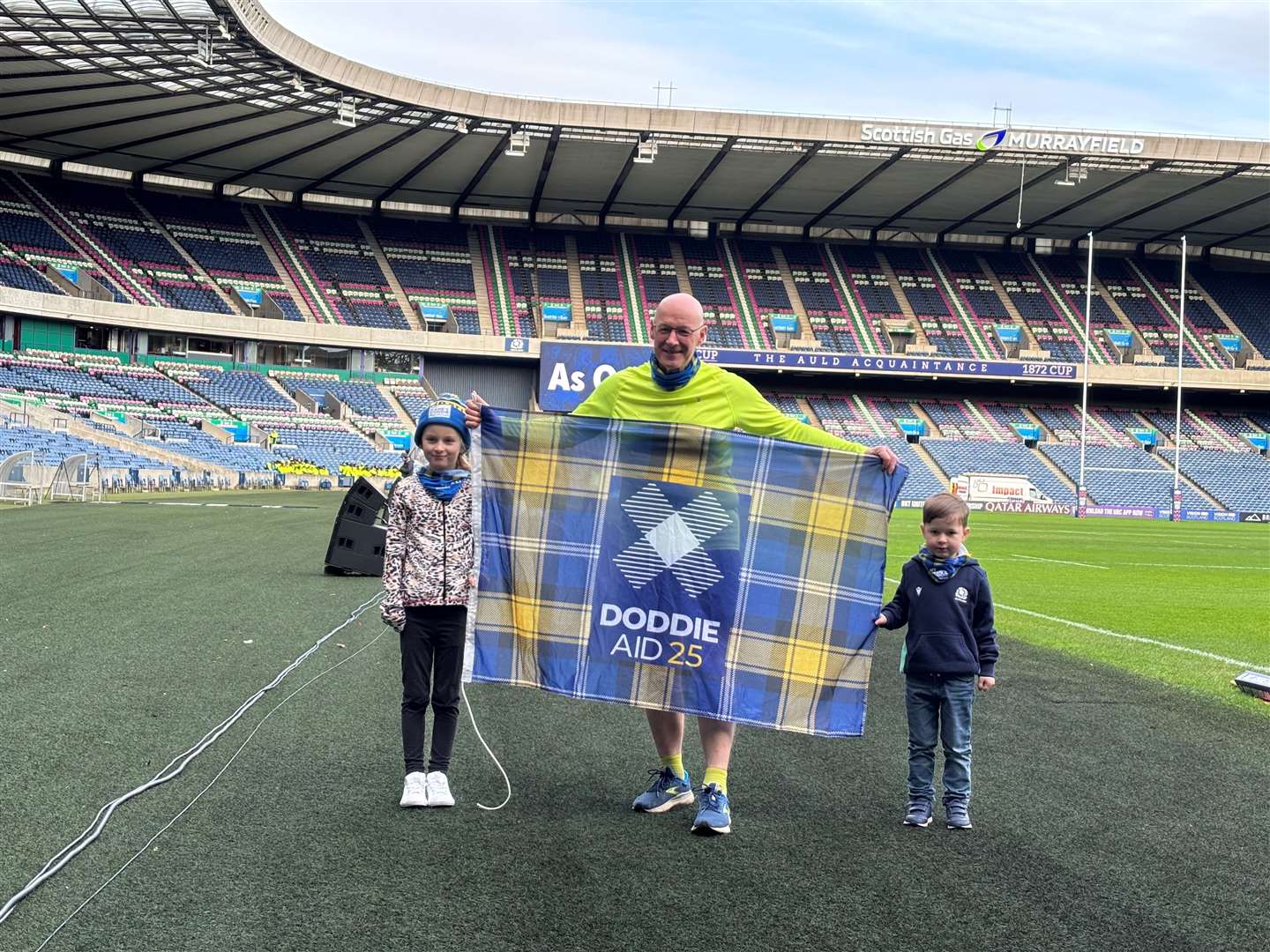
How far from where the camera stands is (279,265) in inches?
2504

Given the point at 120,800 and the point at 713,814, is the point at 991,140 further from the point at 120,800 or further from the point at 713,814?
the point at 120,800

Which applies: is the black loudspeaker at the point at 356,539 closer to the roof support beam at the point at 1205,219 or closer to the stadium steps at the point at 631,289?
the stadium steps at the point at 631,289

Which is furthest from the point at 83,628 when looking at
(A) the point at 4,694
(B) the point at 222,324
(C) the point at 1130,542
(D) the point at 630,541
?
(B) the point at 222,324

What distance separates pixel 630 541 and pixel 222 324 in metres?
57.9

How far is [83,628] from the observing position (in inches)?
377

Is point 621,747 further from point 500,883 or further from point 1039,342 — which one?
point 1039,342

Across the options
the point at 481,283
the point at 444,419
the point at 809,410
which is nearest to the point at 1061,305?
the point at 809,410

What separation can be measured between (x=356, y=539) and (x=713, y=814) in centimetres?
1067

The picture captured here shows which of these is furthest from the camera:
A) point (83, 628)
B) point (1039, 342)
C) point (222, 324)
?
point (1039, 342)

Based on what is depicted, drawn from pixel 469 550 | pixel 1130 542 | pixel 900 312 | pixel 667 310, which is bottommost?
pixel 1130 542

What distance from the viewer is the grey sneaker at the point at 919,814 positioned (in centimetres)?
502

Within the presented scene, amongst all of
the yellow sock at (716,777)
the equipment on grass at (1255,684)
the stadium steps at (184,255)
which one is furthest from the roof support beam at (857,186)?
the yellow sock at (716,777)

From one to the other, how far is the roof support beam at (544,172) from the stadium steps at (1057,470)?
27.3 meters

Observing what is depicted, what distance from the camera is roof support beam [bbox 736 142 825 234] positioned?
174 ft
